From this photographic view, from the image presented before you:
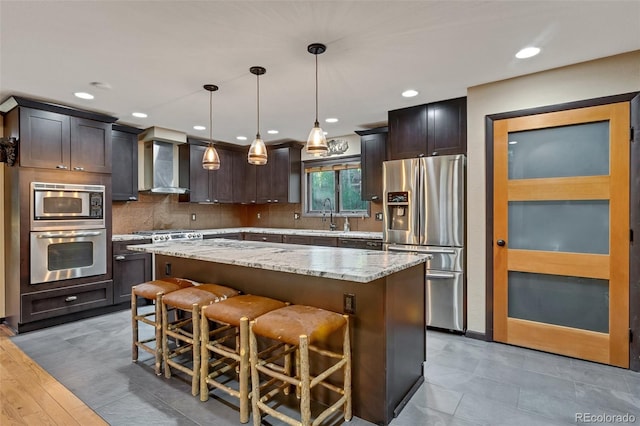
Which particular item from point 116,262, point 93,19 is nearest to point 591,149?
point 93,19

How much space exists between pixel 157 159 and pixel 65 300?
2216 millimetres

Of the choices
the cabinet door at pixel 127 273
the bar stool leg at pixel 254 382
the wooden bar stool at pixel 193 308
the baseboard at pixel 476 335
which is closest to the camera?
the bar stool leg at pixel 254 382

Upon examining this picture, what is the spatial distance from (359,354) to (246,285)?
1.04 meters

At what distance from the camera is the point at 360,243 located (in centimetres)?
446

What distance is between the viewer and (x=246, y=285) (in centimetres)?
266

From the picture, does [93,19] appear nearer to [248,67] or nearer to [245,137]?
[248,67]

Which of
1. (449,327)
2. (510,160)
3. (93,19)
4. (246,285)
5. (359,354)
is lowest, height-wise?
(449,327)

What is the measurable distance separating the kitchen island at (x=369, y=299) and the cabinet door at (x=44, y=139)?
2336mm

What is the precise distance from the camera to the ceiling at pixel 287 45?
205cm

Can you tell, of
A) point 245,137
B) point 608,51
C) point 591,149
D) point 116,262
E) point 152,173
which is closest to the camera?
point 608,51

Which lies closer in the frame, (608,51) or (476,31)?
(476,31)

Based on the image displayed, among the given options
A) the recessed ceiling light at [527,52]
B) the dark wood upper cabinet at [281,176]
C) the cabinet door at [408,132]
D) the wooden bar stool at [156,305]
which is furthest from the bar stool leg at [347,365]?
the dark wood upper cabinet at [281,176]

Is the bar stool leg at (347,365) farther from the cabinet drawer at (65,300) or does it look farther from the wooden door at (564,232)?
the cabinet drawer at (65,300)

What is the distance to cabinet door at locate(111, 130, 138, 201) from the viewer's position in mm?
4543
